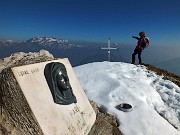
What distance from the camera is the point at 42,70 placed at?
5.00 m

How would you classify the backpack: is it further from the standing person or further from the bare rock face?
the bare rock face

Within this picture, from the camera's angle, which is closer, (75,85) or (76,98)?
(76,98)

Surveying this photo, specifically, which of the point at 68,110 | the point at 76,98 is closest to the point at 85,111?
the point at 76,98

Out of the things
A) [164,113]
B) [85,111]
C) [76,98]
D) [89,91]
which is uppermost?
[76,98]

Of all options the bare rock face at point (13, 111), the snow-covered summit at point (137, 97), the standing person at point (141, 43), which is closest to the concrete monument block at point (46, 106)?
the bare rock face at point (13, 111)

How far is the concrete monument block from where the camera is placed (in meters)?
4.25

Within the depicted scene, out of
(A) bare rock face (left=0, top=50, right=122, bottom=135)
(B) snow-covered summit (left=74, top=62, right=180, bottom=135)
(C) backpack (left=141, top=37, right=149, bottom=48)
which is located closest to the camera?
(A) bare rock face (left=0, top=50, right=122, bottom=135)

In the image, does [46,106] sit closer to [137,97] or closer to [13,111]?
[13,111]

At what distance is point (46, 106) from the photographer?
4535 millimetres

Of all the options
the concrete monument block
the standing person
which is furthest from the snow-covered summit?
the standing person

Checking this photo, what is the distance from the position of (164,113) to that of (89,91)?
9.78 feet

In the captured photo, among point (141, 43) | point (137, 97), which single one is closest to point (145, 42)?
point (141, 43)

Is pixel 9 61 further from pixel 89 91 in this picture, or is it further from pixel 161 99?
pixel 161 99

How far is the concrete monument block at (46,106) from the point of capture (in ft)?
14.0
